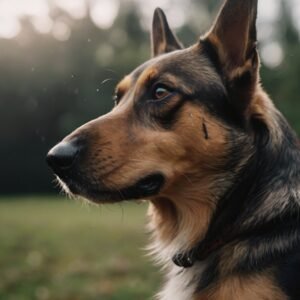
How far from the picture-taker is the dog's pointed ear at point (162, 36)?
521 cm

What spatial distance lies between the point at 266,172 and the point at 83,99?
23031 mm

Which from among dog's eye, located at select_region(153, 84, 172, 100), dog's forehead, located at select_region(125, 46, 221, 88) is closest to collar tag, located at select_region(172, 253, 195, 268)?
dog's eye, located at select_region(153, 84, 172, 100)

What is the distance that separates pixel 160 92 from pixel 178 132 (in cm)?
35

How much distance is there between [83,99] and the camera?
2658 cm

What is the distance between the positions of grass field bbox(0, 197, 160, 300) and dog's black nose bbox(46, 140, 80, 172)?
937 mm

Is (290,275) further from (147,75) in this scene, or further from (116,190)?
(147,75)

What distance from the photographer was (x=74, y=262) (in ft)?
29.6

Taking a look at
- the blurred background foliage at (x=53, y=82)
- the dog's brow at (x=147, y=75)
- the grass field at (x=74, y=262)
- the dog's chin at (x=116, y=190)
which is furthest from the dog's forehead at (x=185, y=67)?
the blurred background foliage at (x=53, y=82)

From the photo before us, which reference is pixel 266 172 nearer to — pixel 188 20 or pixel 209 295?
pixel 209 295

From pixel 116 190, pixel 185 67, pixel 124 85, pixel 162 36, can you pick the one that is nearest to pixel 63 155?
pixel 116 190

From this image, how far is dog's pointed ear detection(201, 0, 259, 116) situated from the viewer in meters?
4.03

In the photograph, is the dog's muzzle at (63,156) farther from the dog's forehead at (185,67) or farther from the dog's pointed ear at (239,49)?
the dog's pointed ear at (239,49)

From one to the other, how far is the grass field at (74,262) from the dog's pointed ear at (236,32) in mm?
1470

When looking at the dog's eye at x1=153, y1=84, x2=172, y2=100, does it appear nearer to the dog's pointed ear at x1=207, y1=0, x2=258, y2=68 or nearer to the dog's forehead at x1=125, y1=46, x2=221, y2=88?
the dog's forehead at x1=125, y1=46, x2=221, y2=88
